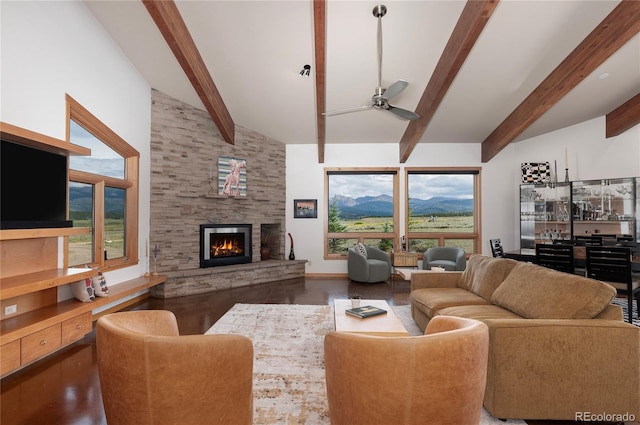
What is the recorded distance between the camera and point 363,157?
7.49m

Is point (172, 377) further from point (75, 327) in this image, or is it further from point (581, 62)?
point (581, 62)

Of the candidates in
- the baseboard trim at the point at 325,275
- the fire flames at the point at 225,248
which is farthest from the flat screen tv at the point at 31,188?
the baseboard trim at the point at 325,275

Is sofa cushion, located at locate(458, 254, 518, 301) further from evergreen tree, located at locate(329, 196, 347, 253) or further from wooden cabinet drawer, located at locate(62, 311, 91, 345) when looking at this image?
wooden cabinet drawer, located at locate(62, 311, 91, 345)

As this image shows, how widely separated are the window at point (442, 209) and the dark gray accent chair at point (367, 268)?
4.39ft

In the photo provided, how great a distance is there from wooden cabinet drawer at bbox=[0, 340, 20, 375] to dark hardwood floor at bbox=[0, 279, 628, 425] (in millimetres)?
Answer: 190

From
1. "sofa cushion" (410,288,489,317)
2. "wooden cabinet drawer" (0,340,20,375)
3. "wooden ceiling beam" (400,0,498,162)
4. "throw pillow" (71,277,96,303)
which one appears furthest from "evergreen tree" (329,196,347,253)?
"wooden cabinet drawer" (0,340,20,375)

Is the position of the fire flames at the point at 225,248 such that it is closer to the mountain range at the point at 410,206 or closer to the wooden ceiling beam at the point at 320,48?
the mountain range at the point at 410,206

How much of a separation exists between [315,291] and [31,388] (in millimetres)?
3978

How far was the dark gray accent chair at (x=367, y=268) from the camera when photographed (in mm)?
6466

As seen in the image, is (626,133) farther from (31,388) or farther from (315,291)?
(31,388)

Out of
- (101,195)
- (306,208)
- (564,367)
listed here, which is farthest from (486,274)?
(101,195)

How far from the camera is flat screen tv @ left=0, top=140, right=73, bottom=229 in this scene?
2453 millimetres

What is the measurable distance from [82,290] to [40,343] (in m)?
0.76

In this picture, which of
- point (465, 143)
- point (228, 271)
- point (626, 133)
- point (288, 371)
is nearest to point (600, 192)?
point (626, 133)
